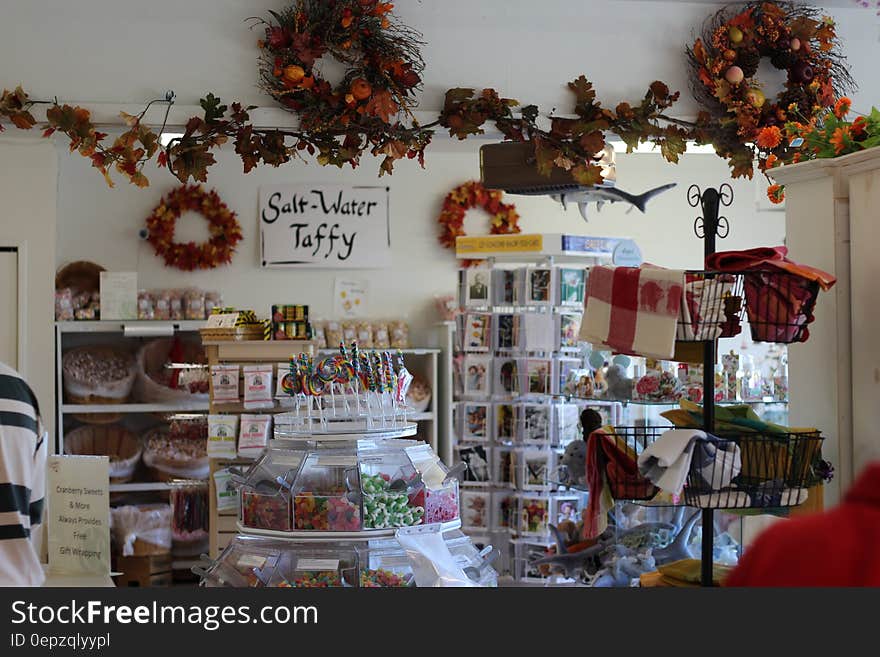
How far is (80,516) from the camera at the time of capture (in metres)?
3.32

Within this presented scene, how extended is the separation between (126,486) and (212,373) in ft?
5.18

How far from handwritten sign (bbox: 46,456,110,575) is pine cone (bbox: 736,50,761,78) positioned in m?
3.30

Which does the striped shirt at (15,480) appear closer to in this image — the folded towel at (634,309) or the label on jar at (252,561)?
the label on jar at (252,561)

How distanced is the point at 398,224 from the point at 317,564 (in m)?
4.36

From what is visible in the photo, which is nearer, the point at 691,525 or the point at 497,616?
the point at 497,616

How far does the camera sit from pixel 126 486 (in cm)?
668

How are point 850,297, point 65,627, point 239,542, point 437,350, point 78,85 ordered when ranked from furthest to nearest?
point 437,350 → point 78,85 → point 239,542 → point 850,297 → point 65,627

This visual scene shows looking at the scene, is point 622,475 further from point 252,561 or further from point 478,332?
point 478,332

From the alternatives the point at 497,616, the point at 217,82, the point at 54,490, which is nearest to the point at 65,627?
the point at 497,616

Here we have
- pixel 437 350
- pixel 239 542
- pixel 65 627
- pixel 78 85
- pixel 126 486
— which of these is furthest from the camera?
pixel 437 350

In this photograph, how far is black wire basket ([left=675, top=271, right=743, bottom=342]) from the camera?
9.41 ft

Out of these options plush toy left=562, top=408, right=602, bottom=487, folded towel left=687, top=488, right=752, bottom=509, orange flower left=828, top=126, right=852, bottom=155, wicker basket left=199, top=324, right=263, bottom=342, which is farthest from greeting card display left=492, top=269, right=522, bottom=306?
Result: folded towel left=687, top=488, right=752, bottom=509

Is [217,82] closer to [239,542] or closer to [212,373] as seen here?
[212,373]

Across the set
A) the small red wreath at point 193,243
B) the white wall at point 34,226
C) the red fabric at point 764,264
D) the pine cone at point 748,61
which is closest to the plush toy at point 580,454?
the red fabric at point 764,264
